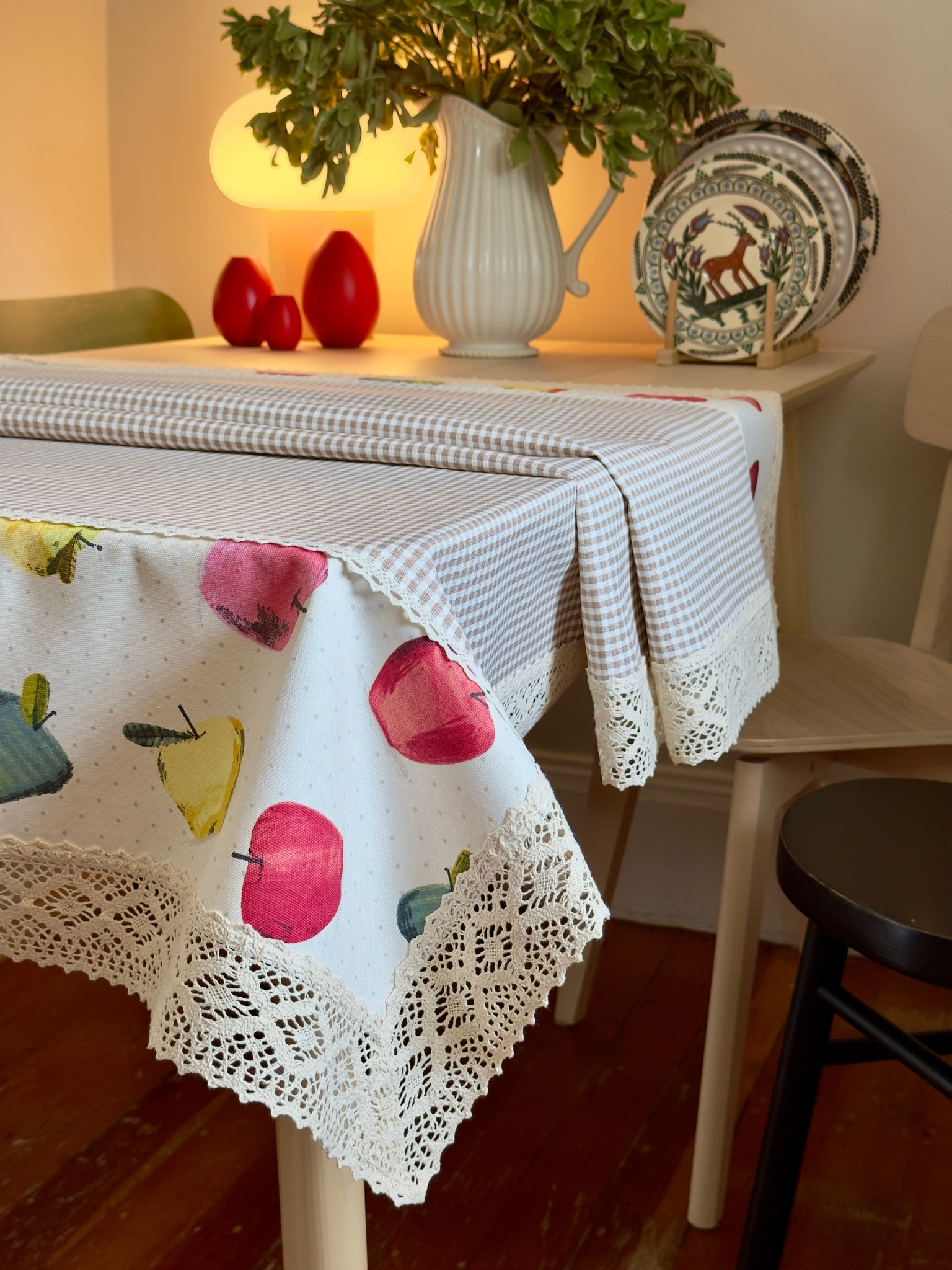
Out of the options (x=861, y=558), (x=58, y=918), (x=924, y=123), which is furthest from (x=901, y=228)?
(x=58, y=918)

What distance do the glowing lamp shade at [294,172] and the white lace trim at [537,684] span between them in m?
1.01

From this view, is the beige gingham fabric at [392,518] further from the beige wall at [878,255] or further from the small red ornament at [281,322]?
the beige wall at [878,255]

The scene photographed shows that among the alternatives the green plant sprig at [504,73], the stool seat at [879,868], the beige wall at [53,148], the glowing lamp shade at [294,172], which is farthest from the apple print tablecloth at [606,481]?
the beige wall at [53,148]

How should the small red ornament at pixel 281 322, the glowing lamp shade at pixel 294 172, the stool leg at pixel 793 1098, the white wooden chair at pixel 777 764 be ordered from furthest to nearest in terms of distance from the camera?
the glowing lamp shade at pixel 294 172 < the small red ornament at pixel 281 322 < the white wooden chair at pixel 777 764 < the stool leg at pixel 793 1098

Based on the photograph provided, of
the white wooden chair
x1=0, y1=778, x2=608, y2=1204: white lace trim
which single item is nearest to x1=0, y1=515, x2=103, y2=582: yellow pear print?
x1=0, y1=778, x2=608, y2=1204: white lace trim

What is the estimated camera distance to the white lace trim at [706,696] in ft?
2.21

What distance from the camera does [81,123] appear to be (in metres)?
1.81

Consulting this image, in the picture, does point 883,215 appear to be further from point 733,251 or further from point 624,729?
point 624,729

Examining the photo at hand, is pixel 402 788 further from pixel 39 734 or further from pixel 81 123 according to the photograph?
pixel 81 123

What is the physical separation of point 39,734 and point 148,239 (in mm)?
1527

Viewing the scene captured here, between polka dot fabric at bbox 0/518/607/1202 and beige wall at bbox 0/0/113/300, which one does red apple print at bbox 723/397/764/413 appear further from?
beige wall at bbox 0/0/113/300

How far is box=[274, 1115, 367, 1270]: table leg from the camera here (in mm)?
558

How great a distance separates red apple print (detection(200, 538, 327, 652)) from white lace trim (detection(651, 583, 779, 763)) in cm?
26

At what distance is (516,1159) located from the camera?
120 centimetres
